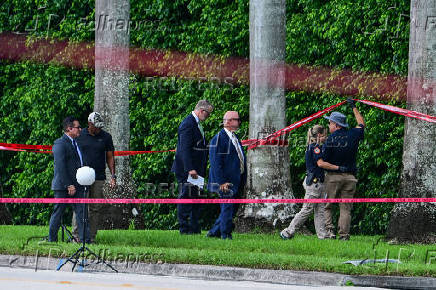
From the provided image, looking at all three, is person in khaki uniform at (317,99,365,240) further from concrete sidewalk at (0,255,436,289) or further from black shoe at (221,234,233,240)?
concrete sidewalk at (0,255,436,289)

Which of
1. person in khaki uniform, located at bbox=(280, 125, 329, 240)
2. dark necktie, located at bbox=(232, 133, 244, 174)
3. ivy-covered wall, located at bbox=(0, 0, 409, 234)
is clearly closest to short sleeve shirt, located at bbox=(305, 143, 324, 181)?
person in khaki uniform, located at bbox=(280, 125, 329, 240)

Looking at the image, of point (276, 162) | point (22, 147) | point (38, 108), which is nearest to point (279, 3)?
point (276, 162)

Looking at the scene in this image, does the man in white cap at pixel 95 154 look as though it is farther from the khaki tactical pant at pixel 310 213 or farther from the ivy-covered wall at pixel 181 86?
the ivy-covered wall at pixel 181 86

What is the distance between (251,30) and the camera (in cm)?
1582

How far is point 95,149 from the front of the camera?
46.1 ft

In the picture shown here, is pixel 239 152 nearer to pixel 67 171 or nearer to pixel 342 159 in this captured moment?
pixel 342 159

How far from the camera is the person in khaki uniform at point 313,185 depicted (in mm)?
14352

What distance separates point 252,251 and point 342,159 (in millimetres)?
2428

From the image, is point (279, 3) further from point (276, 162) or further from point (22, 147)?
point (22, 147)

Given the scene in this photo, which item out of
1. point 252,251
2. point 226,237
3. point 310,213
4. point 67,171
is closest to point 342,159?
point 310,213

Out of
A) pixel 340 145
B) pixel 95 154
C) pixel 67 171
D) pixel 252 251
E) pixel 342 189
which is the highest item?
pixel 340 145

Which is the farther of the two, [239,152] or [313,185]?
[313,185]

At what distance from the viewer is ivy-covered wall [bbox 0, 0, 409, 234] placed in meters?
17.6

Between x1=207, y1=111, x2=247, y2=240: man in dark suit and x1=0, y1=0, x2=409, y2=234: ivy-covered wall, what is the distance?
430cm
